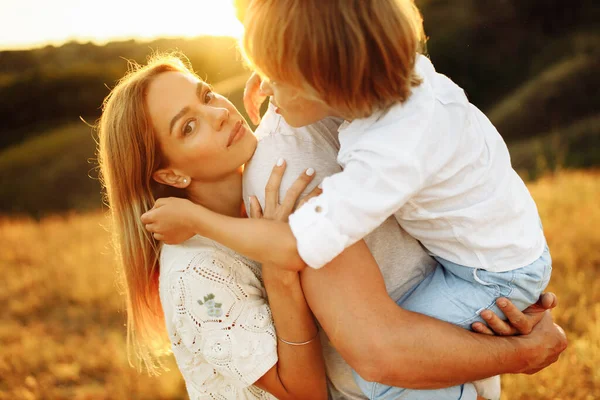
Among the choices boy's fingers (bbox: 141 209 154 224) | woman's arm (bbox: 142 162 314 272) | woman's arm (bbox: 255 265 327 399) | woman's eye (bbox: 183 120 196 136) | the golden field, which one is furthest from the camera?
the golden field

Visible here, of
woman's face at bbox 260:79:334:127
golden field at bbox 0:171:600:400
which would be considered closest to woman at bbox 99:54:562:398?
woman's face at bbox 260:79:334:127

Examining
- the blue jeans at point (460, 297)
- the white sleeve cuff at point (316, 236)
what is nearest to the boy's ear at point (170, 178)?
the white sleeve cuff at point (316, 236)

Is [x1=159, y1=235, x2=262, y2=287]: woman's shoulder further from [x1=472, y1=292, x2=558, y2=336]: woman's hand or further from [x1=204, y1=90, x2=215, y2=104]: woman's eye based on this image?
[x1=472, y1=292, x2=558, y2=336]: woman's hand

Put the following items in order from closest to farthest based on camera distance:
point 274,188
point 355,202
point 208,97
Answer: point 355,202 → point 274,188 → point 208,97

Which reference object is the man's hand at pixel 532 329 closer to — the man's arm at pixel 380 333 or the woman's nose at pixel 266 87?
the man's arm at pixel 380 333

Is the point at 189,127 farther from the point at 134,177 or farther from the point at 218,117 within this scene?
the point at 134,177

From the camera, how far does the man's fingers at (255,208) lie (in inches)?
74.7

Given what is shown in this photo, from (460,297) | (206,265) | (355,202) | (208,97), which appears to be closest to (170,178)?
(208,97)

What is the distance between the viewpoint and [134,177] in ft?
7.38

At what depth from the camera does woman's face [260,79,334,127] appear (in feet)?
5.87

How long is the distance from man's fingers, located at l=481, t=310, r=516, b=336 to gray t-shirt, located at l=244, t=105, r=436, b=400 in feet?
0.83

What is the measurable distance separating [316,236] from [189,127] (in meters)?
0.82

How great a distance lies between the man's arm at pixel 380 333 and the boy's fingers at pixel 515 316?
16 centimetres

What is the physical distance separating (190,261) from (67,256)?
533 centimetres
